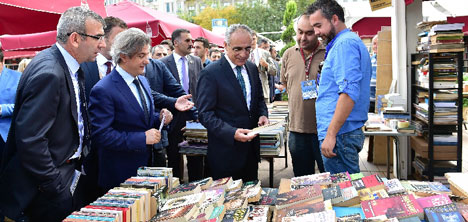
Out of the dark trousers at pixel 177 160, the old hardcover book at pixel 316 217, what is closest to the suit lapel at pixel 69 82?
the old hardcover book at pixel 316 217

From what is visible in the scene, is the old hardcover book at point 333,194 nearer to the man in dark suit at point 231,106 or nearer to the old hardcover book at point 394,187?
the old hardcover book at point 394,187

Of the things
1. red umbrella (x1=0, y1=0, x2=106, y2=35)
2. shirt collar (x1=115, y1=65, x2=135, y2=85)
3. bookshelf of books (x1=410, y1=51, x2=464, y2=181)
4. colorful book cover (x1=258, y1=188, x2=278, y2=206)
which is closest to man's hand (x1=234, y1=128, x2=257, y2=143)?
colorful book cover (x1=258, y1=188, x2=278, y2=206)

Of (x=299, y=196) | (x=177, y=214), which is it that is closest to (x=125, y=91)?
(x=177, y=214)

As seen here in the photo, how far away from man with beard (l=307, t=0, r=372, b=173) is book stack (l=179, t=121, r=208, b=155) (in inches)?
64.3

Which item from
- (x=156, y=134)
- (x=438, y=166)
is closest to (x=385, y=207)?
(x=156, y=134)

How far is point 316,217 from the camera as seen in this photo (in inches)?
67.8

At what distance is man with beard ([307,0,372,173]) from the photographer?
8.05 ft

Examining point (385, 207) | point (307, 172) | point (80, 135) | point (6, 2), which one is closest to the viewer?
point (385, 207)

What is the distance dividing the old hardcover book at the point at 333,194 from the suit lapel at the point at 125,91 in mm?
1245

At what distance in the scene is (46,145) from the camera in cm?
188

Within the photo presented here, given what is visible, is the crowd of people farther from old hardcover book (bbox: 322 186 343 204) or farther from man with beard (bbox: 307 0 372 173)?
old hardcover book (bbox: 322 186 343 204)

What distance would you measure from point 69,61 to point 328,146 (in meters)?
1.64

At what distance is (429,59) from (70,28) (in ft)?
12.7

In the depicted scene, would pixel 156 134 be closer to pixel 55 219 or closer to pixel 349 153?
pixel 55 219
